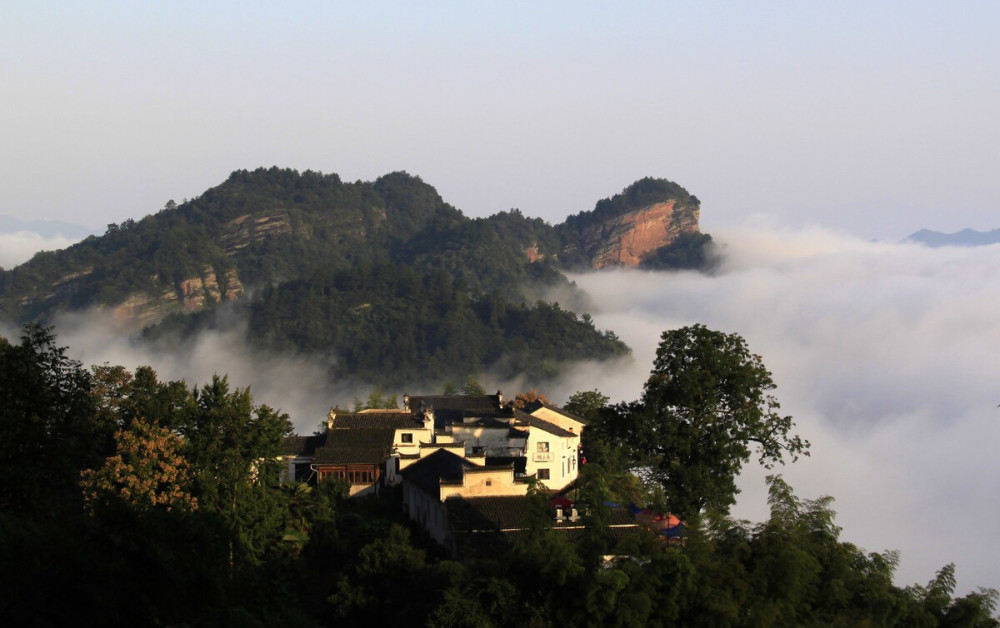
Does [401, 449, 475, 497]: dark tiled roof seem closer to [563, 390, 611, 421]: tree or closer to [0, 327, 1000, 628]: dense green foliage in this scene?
[0, 327, 1000, 628]: dense green foliage

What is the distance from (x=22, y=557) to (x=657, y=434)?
75.9ft

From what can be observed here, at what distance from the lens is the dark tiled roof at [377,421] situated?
51656 mm

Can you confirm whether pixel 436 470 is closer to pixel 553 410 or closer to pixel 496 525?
pixel 496 525

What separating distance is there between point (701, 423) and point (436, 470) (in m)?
8.83

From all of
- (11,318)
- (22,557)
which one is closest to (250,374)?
(11,318)

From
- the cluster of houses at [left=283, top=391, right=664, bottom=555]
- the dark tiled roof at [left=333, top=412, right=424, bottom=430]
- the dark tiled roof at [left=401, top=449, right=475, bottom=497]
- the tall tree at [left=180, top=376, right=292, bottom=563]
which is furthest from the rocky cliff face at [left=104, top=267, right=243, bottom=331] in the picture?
the tall tree at [left=180, top=376, right=292, bottom=563]

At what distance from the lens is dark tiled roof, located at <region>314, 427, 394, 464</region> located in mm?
46094

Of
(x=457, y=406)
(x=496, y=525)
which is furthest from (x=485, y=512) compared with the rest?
(x=457, y=406)

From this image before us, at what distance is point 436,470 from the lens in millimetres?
39625

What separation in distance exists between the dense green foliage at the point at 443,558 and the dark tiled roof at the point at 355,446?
8.54m

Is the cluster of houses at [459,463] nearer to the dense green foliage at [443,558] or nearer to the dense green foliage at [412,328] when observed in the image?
the dense green foliage at [443,558]

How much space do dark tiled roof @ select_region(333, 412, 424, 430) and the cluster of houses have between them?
0.14ft

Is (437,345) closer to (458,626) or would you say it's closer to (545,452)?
(545,452)

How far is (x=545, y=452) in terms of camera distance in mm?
45438
